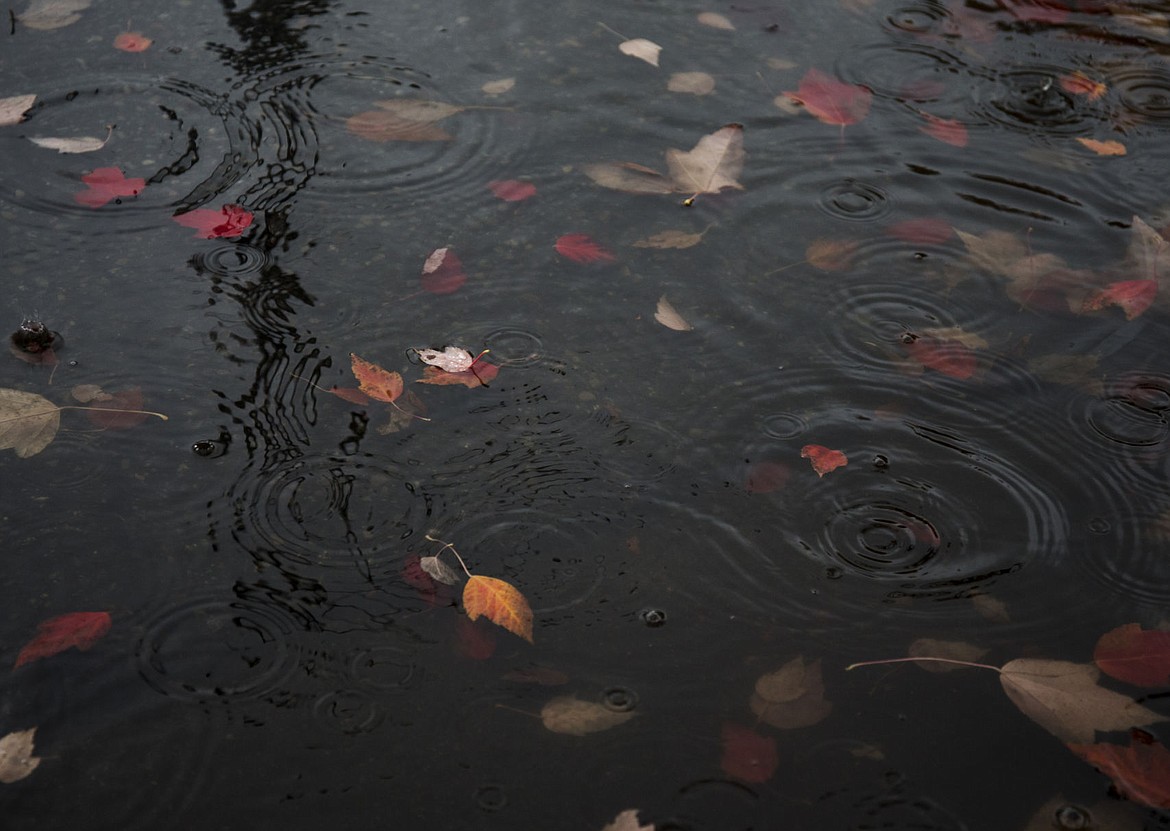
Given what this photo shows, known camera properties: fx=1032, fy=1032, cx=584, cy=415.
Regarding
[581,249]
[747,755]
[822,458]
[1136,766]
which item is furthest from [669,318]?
[1136,766]

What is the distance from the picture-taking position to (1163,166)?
3225 millimetres

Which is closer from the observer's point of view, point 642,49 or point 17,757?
point 17,757

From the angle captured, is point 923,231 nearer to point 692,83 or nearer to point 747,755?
point 692,83

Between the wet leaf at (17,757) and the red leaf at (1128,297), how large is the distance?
8.80 ft

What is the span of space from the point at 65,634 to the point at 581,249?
1577 millimetres

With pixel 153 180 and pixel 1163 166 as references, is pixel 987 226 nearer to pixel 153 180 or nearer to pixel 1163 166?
pixel 1163 166

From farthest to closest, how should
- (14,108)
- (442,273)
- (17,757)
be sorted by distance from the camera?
(14,108) < (442,273) < (17,757)

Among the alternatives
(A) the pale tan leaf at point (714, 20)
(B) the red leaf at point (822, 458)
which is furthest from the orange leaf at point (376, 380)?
(A) the pale tan leaf at point (714, 20)

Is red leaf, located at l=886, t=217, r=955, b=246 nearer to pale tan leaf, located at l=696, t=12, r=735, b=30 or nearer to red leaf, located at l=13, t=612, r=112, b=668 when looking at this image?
pale tan leaf, located at l=696, t=12, r=735, b=30

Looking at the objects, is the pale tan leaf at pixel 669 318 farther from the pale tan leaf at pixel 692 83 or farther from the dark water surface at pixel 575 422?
the pale tan leaf at pixel 692 83

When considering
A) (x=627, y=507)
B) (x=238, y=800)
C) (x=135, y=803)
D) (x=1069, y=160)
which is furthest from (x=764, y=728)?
(x=1069, y=160)

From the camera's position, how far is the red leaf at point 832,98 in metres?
3.33

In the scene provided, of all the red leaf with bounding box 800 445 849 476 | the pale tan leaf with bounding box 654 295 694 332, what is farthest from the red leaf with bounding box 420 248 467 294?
the red leaf with bounding box 800 445 849 476

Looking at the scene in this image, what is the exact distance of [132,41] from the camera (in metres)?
3.48
